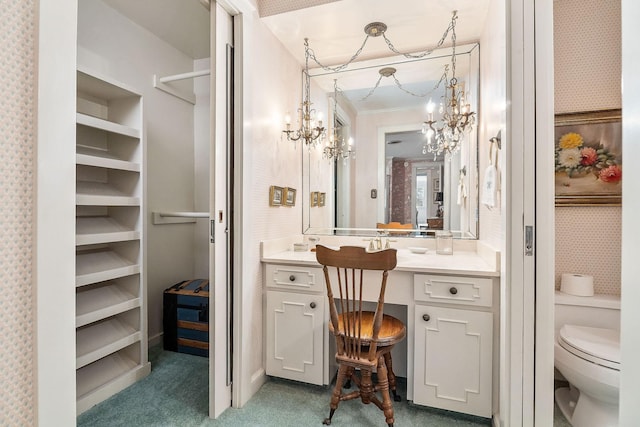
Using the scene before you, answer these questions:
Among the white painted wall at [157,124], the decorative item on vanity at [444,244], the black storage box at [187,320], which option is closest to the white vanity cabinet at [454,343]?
the decorative item on vanity at [444,244]

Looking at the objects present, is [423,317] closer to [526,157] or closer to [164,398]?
[526,157]

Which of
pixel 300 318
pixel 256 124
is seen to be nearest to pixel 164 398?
pixel 300 318

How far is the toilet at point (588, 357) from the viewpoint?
1.34 meters

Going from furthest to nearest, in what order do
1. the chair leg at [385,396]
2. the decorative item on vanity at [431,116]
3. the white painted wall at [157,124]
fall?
the white painted wall at [157,124]
the decorative item on vanity at [431,116]
the chair leg at [385,396]

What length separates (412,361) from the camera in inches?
66.7

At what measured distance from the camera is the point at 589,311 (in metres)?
1.75

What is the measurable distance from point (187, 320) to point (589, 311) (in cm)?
263

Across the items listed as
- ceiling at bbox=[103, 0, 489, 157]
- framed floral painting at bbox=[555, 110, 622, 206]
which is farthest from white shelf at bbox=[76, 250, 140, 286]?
framed floral painting at bbox=[555, 110, 622, 206]

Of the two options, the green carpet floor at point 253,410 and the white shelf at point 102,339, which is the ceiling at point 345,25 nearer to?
the green carpet floor at point 253,410

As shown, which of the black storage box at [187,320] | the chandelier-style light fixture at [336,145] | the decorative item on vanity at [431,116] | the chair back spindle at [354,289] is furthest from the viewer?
the chandelier-style light fixture at [336,145]

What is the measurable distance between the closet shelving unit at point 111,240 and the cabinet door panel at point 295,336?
863mm

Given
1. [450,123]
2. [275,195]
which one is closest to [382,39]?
[450,123]

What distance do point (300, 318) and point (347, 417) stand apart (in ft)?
1.86

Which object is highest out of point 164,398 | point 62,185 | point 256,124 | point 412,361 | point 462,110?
point 462,110
